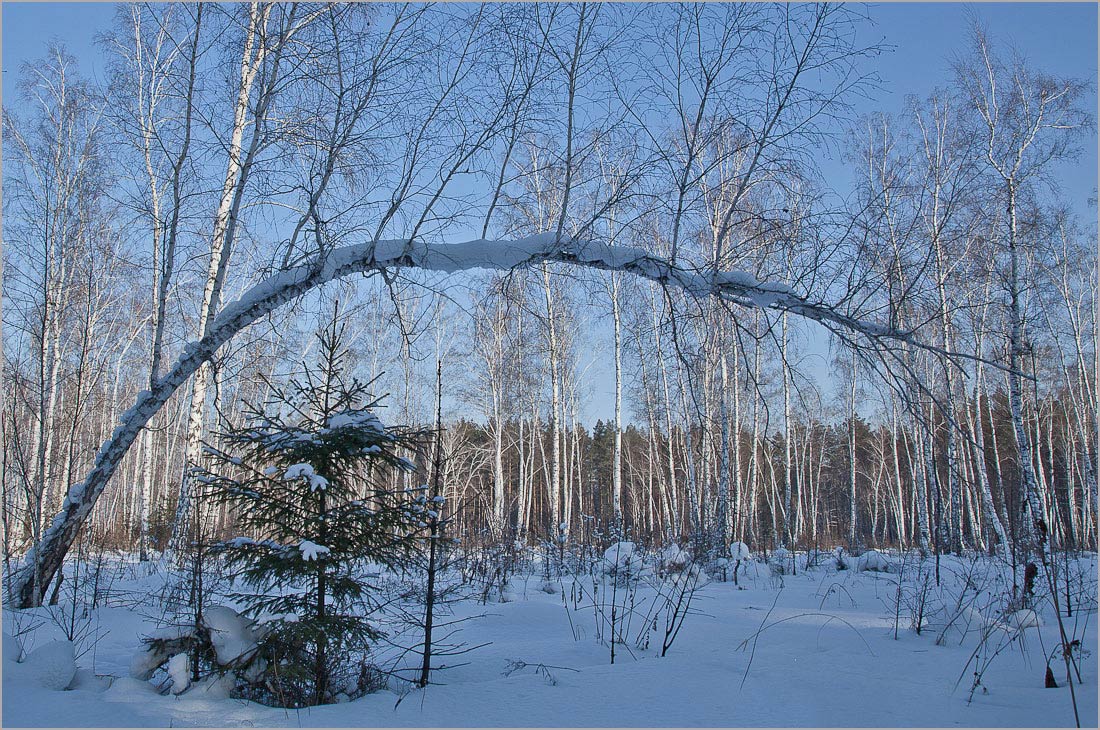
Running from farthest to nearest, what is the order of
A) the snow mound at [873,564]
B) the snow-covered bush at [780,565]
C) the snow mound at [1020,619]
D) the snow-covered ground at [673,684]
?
the snow mound at [873,564]
the snow-covered bush at [780,565]
the snow mound at [1020,619]
the snow-covered ground at [673,684]

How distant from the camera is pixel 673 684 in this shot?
116 inches

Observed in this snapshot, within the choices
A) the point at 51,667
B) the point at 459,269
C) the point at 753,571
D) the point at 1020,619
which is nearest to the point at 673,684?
the point at 1020,619

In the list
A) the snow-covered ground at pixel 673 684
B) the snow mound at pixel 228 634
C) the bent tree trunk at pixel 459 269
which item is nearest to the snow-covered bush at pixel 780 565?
the snow-covered ground at pixel 673 684

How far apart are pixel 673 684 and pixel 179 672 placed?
2.27 metres

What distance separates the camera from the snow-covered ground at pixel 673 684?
99.1 inches

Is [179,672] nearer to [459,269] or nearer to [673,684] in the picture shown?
[673,684]

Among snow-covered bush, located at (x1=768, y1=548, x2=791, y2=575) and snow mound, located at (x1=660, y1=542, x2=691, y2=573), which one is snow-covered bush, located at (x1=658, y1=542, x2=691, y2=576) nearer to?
snow mound, located at (x1=660, y1=542, x2=691, y2=573)

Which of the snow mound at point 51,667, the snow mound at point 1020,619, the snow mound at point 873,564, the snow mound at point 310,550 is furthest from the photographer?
the snow mound at point 873,564

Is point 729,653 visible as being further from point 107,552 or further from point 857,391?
point 857,391

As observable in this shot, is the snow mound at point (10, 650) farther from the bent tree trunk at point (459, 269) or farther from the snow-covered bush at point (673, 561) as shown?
the snow-covered bush at point (673, 561)

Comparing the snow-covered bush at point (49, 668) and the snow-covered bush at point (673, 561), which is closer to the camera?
the snow-covered bush at point (49, 668)

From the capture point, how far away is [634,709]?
8.62 ft

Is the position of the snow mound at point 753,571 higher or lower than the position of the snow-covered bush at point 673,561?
lower

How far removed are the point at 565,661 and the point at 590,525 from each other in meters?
8.63
